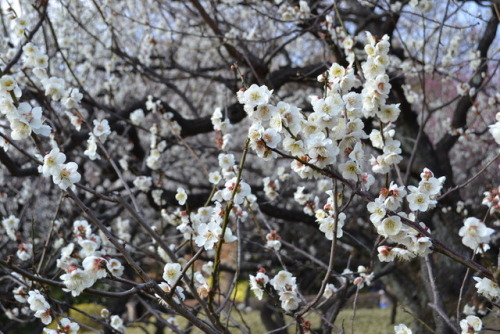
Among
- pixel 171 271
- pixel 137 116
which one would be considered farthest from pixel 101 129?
pixel 137 116

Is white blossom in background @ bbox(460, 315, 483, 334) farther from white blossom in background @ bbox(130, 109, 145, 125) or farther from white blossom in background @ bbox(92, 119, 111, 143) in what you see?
white blossom in background @ bbox(130, 109, 145, 125)

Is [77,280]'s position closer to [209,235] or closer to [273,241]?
[209,235]

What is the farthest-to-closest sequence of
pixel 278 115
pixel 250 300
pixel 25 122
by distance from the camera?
pixel 250 300 → pixel 25 122 → pixel 278 115

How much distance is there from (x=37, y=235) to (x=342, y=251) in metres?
5.08

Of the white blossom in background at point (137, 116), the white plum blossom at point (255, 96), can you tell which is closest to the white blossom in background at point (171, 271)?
the white plum blossom at point (255, 96)

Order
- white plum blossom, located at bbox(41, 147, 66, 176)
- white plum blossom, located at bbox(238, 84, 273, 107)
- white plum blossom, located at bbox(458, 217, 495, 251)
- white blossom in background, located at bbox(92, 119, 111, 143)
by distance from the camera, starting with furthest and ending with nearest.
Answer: white blossom in background, located at bbox(92, 119, 111, 143), white plum blossom, located at bbox(41, 147, 66, 176), white plum blossom, located at bbox(238, 84, 273, 107), white plum blossom, located at bbox(458, 217, 495, 251)

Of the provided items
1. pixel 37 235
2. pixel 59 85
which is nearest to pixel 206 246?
pixel 59 85

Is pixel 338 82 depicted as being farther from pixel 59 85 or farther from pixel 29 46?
pixel 29 46

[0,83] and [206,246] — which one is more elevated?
[0,83]

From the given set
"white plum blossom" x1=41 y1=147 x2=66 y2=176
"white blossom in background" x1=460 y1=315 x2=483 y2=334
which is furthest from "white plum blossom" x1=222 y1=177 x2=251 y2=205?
"white blossom in background" x1=460 y1=315 x2=483 y2=334

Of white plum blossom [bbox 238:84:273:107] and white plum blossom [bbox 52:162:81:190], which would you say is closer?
white plum blossom [bbox 238:84:273:107]

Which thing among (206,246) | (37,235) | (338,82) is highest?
(37,235)

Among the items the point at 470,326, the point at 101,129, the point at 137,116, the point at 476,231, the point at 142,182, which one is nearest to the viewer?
the point at 476,231

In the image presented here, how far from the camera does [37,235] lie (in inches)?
348
